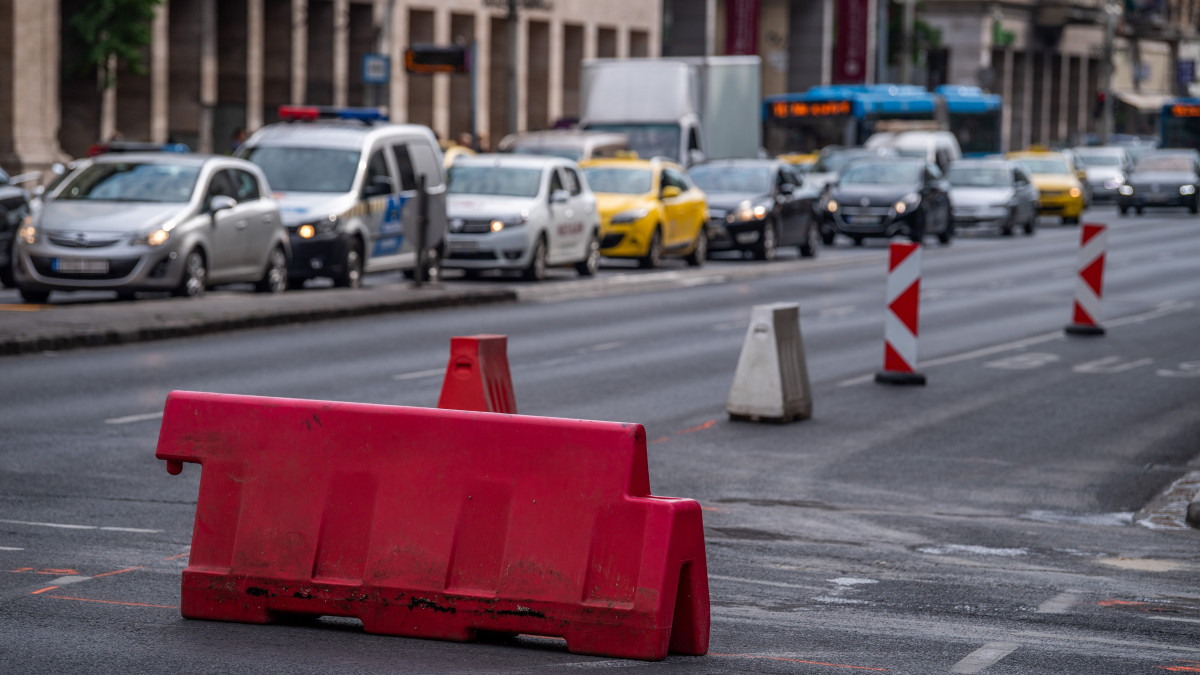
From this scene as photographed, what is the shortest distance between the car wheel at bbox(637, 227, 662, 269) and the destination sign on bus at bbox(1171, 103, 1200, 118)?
46.4 m

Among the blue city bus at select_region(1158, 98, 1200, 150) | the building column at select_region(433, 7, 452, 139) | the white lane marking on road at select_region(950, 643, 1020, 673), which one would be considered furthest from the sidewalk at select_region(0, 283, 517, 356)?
the blue city bus at select_region(1158, 98, 1200, 150)

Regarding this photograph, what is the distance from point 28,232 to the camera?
65.3ft

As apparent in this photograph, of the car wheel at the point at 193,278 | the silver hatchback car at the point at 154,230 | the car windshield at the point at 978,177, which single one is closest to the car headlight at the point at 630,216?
the silver hatchback car at the point at 154,230

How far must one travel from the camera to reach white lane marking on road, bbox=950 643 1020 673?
20.2 ft

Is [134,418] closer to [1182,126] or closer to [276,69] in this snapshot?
[276,69]

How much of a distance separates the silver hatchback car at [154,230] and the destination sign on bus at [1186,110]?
181 ft

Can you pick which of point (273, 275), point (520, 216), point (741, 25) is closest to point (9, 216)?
point (273, 275)

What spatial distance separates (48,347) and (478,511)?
10.9 m

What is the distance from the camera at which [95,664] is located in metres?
5.90

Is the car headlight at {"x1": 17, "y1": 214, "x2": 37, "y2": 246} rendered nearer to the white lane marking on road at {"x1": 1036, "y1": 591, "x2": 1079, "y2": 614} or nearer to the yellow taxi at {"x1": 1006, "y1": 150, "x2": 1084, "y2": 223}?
the white lane marking on road at {"x1": 1036, "y1": 591, "x2": 1079, "y2": 614}

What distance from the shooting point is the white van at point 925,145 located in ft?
154

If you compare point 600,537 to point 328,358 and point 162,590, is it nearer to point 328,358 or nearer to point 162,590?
point 162,590

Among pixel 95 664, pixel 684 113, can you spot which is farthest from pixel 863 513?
pixel 684 113

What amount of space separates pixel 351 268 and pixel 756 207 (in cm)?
1073
